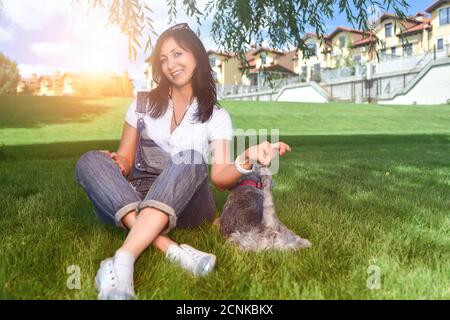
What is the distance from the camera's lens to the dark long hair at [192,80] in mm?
2934

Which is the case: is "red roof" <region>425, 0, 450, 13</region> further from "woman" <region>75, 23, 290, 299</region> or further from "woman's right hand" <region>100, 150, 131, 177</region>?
"woman's right hand" <region>100, 150, 131, 177</region>

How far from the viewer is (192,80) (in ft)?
10.1

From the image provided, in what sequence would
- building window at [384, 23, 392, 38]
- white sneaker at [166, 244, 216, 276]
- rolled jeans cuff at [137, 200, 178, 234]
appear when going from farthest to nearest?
building window at [384, 23, 392, 38] < rolled jeans cuff at [137, 200, 178, 234] < white sneaker at [166, 244, 216, 276]

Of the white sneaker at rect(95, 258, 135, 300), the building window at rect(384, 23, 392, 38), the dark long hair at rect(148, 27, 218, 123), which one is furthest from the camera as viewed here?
the building window at rect(384, 23, 392, 38)

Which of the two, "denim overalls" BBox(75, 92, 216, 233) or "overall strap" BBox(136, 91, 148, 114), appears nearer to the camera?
"denim overalls" BBox(75, 92, 216, 233)

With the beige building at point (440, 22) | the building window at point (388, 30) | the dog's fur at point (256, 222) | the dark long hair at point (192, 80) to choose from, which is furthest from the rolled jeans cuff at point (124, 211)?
the building window at point (388, 30)

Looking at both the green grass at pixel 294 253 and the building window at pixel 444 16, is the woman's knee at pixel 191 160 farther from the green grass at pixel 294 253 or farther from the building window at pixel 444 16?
the building window at pixel 444 16

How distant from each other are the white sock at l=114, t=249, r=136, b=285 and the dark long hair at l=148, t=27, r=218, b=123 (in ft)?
3.61

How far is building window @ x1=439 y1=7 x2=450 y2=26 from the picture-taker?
4150 cm

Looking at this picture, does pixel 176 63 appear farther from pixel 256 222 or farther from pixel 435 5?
pixel 435 5

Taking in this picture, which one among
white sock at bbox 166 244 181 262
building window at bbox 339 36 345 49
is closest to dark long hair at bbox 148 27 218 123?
white sock at bbox 166 244 181 262

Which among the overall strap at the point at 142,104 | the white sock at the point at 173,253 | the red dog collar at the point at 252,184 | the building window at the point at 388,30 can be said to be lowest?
the white sock at the point at 173,253

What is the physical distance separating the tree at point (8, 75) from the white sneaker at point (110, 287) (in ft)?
212
